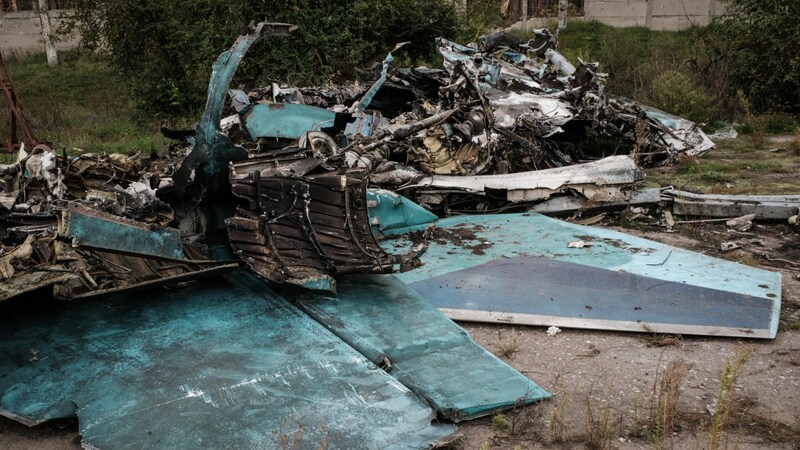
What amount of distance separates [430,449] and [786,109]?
43.9 ft

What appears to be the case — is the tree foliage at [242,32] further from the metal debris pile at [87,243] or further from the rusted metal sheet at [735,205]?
the metal debris pile at [87,243]

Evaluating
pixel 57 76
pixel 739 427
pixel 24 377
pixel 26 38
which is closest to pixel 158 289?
pixel 24 377

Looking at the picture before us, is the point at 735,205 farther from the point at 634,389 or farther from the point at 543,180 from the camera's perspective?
the point at 634,389

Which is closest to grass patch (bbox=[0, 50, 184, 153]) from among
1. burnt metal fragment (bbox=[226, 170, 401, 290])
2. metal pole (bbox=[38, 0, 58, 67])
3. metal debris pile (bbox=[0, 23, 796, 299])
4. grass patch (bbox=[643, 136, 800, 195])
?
metal pole (bbox=[38, 0, 58, 67])

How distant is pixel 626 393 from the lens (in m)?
3.96

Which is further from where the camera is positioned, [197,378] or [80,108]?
[80,108]

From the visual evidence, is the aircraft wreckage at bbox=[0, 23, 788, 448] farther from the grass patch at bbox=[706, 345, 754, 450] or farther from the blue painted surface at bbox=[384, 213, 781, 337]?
the grass patch at bbox=[706, 345, 754, 450]

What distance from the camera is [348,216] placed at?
503 cm

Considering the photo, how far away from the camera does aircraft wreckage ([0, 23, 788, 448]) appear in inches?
142

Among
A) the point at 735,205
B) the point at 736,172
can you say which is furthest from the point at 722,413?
the point at 736,172

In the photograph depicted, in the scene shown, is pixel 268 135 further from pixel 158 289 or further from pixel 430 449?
pixel 430 449

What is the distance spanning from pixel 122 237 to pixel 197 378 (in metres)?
1.00

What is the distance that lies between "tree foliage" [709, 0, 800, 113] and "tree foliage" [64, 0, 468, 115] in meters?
5.82

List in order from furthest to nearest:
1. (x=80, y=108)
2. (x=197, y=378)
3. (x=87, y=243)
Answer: (x=80, y=108)
(x=87, y=243)
(x=197, y=378)
